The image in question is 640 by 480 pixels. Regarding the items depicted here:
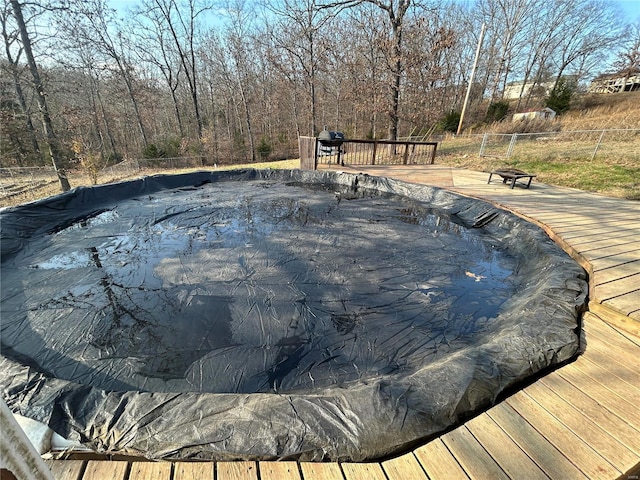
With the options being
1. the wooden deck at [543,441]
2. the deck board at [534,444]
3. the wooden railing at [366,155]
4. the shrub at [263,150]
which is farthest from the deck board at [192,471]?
the shrub at [263,150]

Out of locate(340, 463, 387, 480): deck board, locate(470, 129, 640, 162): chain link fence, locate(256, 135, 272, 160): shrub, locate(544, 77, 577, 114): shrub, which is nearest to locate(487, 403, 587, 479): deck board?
locate(340, 463, 387, 480): deck board

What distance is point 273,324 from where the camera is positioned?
2027 millimetres

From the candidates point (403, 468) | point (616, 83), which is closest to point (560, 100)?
point (616, 83)

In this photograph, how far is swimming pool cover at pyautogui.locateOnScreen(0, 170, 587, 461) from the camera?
3.76 feet

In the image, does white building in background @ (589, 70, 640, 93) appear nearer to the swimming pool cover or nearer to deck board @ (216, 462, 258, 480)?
the swimming pool cover

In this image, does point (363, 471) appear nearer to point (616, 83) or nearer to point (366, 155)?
point (366, 155)

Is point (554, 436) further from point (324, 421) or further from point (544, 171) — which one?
point (544, 171)

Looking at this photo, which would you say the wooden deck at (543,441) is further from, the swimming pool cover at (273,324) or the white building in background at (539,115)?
the white building in background at (539,115)

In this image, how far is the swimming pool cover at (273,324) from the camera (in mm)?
1146

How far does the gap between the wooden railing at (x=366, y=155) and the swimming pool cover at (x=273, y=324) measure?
3760mm

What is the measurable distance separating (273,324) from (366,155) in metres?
9.56

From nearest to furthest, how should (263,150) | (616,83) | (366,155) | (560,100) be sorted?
(366,155) < (263,150) < (560,100) < (616,83)

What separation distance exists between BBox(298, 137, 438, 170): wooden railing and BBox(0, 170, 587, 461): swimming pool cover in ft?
12.3

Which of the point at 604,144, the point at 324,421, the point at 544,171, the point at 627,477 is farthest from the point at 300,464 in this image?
the point at 604,144
